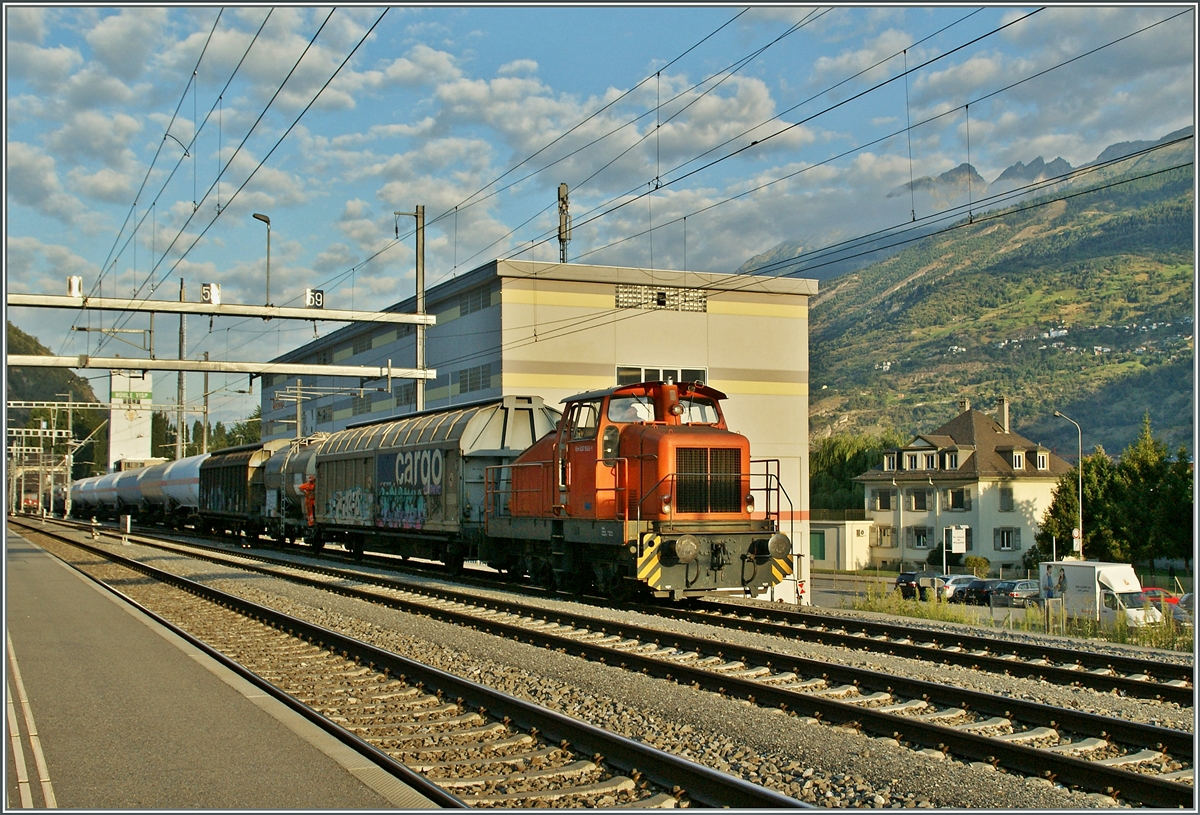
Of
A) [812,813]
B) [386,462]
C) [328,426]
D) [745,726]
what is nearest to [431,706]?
[745,726]

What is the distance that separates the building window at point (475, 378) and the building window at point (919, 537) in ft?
133

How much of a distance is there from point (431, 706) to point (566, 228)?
35963 mm

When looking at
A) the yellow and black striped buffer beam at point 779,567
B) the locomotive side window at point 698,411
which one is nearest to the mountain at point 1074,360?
the locomotive side window at point 698,411

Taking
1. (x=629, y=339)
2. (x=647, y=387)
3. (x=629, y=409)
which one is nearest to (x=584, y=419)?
(x=629, y=409)

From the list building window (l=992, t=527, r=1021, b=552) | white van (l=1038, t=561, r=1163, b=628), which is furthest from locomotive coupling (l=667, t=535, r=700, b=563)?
building window (l=992, t=527, r=1021, b=552)

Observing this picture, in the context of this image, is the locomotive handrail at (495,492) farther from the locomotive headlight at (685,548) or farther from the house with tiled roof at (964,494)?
the house with tiled roof at (964,494)

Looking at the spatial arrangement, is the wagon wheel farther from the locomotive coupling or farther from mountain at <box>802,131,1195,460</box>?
mountain at <box>802,131,1195,460</box>

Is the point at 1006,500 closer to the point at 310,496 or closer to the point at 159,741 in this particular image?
the point at 310,496

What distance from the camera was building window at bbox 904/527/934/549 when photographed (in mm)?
70188

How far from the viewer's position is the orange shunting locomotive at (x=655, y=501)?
14.6 m

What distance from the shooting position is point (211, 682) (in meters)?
9.36

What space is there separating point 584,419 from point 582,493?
1244mm

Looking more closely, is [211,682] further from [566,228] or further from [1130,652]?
[566,228]

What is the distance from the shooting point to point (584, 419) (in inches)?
631
